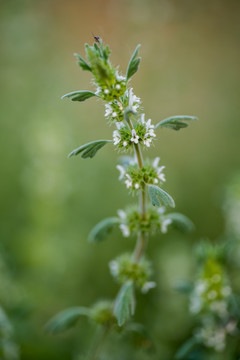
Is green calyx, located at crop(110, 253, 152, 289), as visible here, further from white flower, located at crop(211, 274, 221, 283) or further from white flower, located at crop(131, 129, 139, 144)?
white flower, located at crop(131, 129, 139, 144)

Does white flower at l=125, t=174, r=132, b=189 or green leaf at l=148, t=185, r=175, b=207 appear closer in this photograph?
green leaf at l=148, t=185, r=175, b=207

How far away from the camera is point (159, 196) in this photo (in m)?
1.19

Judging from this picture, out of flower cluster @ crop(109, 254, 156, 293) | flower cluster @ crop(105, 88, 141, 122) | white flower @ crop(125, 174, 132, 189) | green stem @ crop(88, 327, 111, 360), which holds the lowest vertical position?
green stem @ crop(88, 327, 111, 360)

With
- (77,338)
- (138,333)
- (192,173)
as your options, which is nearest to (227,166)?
(192,173)

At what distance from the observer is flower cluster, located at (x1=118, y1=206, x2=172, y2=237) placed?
55.4 inches

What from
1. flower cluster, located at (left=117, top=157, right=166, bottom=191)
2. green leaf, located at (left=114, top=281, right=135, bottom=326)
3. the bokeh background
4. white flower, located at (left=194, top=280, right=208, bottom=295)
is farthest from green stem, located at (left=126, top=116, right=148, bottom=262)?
the bokeh background

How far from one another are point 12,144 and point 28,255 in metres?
1.39

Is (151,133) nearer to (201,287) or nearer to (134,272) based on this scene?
(134,272)

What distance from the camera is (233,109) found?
13.8 ft

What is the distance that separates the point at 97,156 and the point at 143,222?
2321mm

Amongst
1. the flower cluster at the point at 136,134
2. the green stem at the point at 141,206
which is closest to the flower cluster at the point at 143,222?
the green stem at the point at 141,206

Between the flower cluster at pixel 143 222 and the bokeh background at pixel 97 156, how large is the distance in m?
0.66

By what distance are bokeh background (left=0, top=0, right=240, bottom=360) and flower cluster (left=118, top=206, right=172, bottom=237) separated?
2.17 feet

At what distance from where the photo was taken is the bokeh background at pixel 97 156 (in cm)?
263
